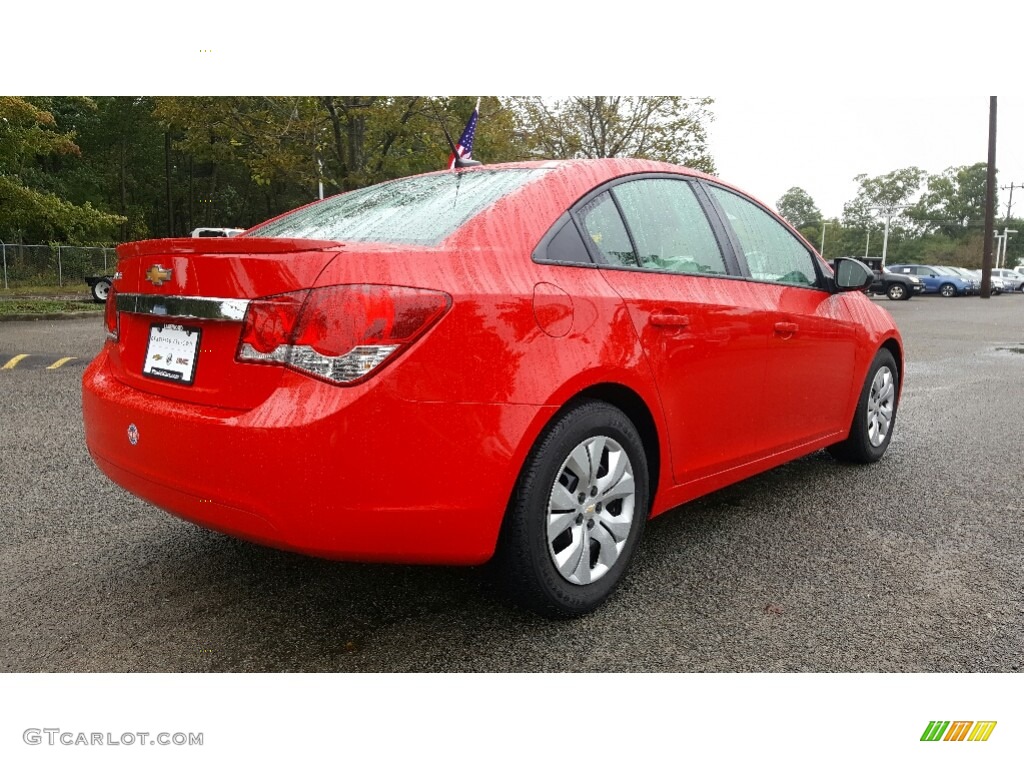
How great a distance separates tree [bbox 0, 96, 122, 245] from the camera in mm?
15577

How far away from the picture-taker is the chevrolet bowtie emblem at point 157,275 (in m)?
2.49

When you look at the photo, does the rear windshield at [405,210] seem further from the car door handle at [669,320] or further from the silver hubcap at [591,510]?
the silver hubcap at [591,510]

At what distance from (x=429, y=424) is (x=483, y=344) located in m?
0.27

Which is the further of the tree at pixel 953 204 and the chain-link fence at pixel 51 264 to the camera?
the tree at pixel 953 204

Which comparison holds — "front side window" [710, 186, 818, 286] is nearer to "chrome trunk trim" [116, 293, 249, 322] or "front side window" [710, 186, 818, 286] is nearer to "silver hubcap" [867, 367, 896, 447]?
"silver hubcap" [867, 367, 896, 447]

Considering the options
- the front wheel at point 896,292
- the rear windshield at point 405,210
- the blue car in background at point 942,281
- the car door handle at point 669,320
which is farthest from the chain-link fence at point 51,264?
the blue car in background at point 942,281

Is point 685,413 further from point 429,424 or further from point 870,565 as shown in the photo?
point 429,424

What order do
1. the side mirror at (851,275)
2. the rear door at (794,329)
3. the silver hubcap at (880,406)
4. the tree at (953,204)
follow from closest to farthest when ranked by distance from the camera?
the rear door at (794,329) → the side mirror at (851,275) → the silver hubcap at (880,406) → the tree at (953,204)

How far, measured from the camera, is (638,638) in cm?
260

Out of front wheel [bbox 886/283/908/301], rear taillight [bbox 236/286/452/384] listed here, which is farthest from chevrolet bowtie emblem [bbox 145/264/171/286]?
front wheel [bbox 886/283/908/301]

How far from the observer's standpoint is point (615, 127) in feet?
72.9

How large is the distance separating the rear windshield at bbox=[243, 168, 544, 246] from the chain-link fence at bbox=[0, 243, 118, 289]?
2372 cm

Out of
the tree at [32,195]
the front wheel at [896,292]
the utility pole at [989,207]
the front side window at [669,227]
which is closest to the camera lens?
the front side window at [669,227]

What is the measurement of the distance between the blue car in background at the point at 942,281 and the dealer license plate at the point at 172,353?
125 feet
